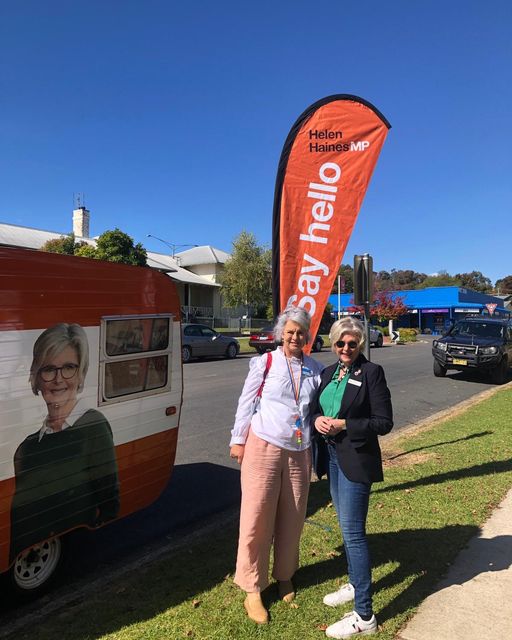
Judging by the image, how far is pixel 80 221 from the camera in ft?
142

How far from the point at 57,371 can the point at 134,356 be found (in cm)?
70

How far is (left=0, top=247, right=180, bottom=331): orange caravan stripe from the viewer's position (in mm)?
2963

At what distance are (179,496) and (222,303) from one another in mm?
39198

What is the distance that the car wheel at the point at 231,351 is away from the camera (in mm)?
21656

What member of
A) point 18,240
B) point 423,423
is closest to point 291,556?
point 423,423

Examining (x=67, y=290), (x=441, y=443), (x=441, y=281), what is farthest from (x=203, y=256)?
(x=441, y=281)

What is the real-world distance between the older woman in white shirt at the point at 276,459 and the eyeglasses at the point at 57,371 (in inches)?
44.7

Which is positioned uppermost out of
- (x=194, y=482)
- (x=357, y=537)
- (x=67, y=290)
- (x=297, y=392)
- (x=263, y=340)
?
(x=67, y=290)

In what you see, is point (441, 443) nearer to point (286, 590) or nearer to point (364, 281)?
point (364, 281)

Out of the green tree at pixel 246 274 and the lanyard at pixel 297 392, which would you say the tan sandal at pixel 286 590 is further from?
the green tree at pixel 246 274

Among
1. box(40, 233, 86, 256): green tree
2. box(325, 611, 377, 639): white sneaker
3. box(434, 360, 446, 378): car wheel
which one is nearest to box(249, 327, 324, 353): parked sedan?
box(434, 360, 446, 378): car wheel

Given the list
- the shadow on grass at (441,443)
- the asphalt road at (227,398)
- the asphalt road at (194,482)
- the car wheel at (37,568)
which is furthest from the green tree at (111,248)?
the car wheel at (37,568)

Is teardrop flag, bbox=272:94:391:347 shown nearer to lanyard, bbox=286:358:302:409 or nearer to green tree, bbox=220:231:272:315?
lanyard, bbox=286:358:302:409

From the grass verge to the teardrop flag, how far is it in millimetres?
1978
